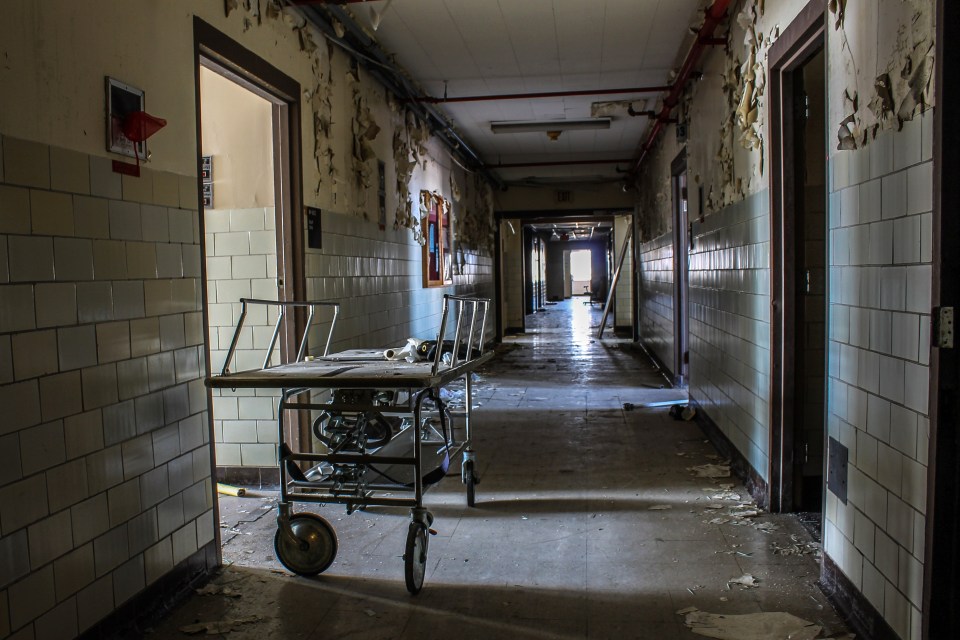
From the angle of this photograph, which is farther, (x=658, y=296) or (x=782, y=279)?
(x=658, y=296)

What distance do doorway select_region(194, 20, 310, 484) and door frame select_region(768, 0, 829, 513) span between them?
2.43 metres

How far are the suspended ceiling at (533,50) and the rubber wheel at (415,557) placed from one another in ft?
8.67

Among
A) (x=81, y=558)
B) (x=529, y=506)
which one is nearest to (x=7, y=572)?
(x=81, y=558)

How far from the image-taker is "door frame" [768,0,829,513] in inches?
129

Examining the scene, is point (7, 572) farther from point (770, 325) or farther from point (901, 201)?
point (770, 325)

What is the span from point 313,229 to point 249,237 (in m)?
0.35

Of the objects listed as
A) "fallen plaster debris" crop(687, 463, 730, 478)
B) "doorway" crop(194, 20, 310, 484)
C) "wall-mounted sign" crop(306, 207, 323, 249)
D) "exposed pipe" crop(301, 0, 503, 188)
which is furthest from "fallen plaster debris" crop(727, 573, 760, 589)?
"exposed pipe" crop(301, 0, 503, 188)

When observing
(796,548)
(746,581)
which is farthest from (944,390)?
(796,548)

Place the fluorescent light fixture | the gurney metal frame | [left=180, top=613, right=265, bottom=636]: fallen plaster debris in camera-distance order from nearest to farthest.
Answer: [left=180, top=613, right=265, bottom=636]: fallen plaster debris < the gurney metal frame < the fluorescent light fixture

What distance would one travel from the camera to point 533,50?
529 cm

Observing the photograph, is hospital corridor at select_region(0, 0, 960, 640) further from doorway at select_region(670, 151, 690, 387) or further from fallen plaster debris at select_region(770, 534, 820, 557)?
doorway at select_region(670, 151, 690, 387)

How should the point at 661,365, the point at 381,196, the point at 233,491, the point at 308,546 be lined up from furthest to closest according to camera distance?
the point at 661,365 < the point at 381,196 < the point at 233,491 < the point at 308,546

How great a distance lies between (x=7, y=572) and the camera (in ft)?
6.14

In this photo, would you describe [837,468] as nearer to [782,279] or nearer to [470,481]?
[782,279]
